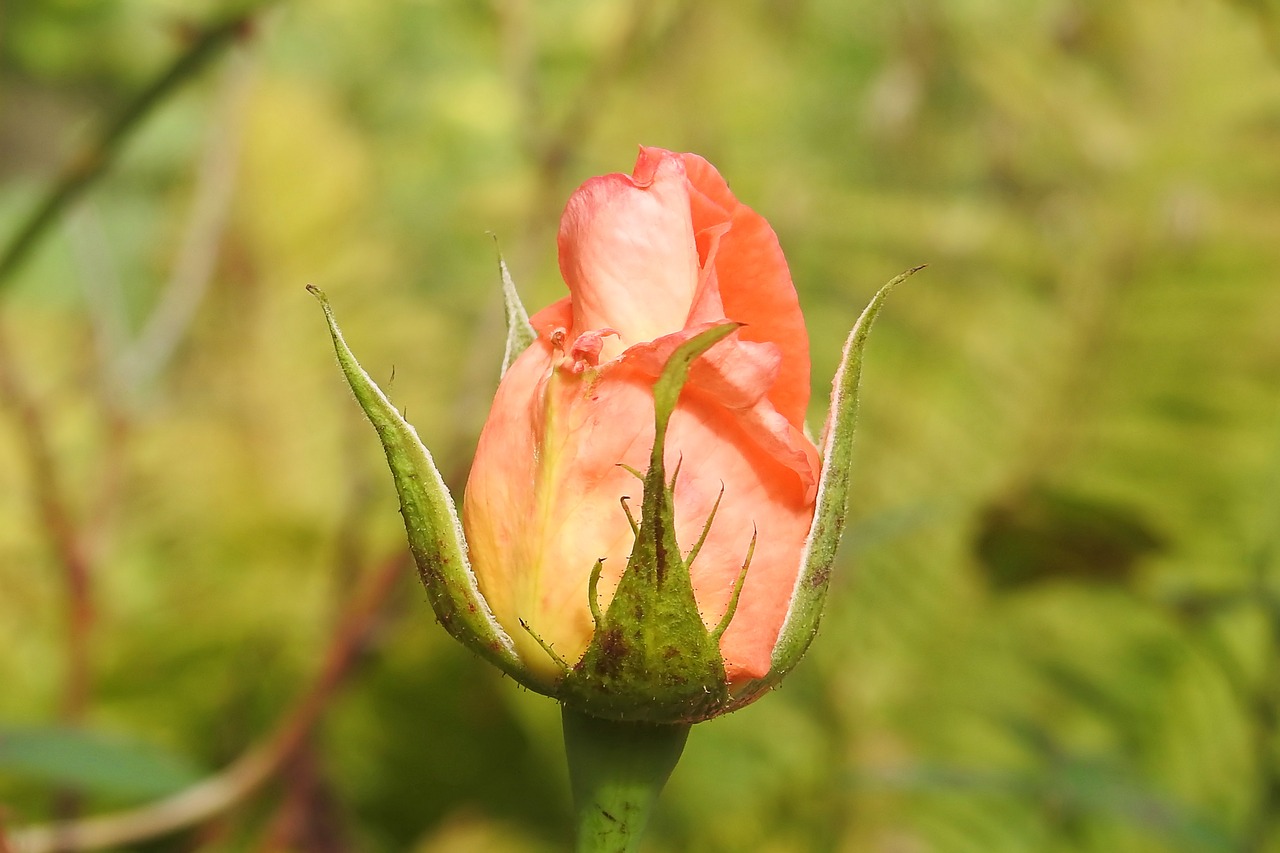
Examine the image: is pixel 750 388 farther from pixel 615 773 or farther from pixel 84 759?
pixel 84 759

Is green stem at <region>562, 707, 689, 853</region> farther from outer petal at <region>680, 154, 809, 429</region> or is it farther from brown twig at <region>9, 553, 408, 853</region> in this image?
brown twig at <region>9, 553, 408, 853</region>

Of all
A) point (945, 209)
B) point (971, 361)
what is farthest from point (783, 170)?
point (971, 361)

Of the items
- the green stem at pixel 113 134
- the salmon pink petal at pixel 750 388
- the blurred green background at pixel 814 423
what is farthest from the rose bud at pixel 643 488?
the blurred green background at pixel 814 423

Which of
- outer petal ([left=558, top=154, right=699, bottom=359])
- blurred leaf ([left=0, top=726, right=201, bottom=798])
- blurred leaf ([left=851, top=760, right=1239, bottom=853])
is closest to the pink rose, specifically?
outer petal ([left=558, top=154, right=699, bottom=359])

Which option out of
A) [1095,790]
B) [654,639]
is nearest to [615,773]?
[654,639]

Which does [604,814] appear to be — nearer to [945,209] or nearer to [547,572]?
[547,572]

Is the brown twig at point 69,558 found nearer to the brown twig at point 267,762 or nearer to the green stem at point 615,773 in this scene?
the brown twig at point 267,762
